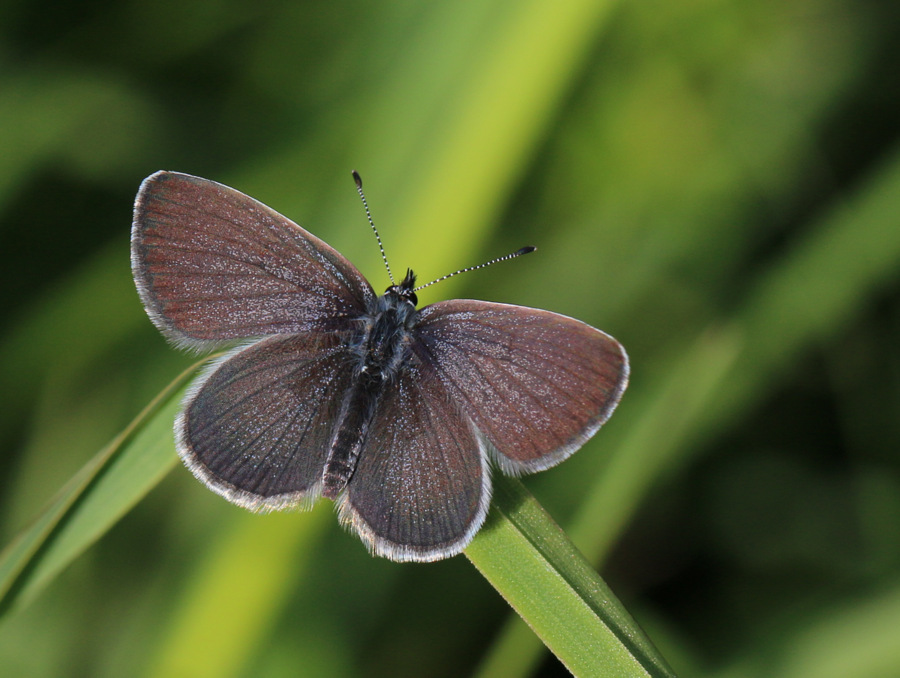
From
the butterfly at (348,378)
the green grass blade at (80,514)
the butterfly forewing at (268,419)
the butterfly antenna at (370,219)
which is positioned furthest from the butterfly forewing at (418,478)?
the green grass blade at (80,514)

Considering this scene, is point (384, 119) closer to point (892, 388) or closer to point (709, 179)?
point (709, 179)

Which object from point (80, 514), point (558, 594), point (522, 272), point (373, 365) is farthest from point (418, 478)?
point (522, 272)

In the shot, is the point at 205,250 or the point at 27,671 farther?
the point at 27,671

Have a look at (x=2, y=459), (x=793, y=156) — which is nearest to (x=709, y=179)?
(x=793, y=156)

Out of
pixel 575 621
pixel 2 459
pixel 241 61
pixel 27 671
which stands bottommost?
pixel 27 671

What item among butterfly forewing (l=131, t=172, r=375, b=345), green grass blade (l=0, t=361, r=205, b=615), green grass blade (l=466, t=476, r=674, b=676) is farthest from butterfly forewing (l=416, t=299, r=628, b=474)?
green grass blade (l=0, t=361, r=205, b=615)

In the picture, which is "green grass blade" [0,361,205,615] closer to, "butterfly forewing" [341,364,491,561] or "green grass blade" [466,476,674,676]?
"butterfly forewing" [341,364,491,561]
